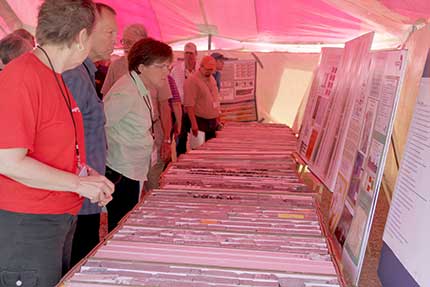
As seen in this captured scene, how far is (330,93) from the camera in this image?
2730mm

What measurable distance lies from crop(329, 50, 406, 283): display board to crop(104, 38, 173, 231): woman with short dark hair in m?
0.95

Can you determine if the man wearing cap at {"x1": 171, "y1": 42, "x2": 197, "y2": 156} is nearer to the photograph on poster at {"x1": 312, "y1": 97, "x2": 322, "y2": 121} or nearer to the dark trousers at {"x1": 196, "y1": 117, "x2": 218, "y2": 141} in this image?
the dark trousers at {"x1": 196, "y1": 117, "x2": 218, "y2": 141}

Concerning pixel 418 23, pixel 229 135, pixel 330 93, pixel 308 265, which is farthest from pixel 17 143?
pixel 418 23

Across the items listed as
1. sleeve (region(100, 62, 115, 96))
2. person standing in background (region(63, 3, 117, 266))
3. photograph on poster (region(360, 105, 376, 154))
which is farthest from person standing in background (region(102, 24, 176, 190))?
photograph on poster (region(360, 105, 376, 154))

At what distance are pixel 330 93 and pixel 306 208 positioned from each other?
1218 mm

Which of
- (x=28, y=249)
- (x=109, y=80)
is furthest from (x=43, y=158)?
(x=109, y=80)

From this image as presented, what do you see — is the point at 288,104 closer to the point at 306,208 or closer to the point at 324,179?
the point at 324,179

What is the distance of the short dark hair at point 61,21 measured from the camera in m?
1.26

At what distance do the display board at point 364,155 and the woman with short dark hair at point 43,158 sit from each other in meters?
0.86

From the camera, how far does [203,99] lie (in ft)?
14.4

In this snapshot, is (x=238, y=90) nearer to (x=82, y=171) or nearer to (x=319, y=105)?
(x=319, y=105)

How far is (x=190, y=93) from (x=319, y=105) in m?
1.66

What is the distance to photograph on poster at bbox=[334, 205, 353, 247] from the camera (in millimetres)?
1748

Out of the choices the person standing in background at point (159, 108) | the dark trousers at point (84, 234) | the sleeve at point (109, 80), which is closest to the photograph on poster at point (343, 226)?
the dark trousers at point (84, 234)
